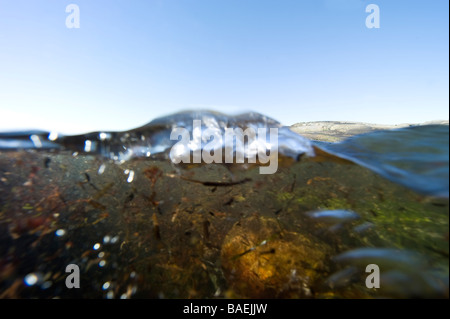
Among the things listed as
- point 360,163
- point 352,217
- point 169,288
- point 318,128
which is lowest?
point 169,288

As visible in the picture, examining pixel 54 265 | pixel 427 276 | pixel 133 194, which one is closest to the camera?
pixel 427 276

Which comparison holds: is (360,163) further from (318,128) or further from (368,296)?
(318,128)

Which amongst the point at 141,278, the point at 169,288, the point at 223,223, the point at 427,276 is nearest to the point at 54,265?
the point at 141,278

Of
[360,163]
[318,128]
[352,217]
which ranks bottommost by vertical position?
[352,217]

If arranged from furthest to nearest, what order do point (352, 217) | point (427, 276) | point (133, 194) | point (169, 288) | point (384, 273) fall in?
point (133, 194)
point (352, 217)
point (169, 288)
point (384, 273)
point (427, 276)

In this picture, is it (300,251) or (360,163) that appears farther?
(360,163)

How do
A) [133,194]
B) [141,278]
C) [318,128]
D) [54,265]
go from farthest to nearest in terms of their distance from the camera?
[318,128], [133,194], [54,265], [141,278]

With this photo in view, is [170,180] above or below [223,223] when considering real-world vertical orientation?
above

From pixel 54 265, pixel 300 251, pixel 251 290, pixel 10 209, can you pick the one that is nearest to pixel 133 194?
pixel 54 265

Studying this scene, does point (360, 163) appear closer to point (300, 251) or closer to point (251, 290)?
point (300, 251)
